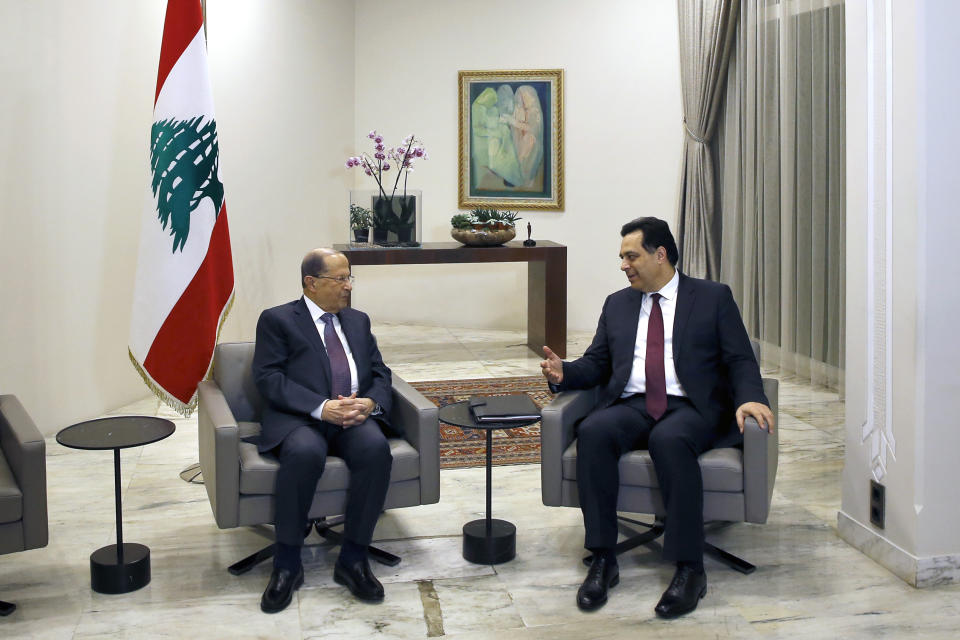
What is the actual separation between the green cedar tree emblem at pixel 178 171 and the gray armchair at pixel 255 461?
0.91 metres

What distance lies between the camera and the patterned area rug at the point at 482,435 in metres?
5.56

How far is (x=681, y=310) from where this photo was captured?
4.11 meters

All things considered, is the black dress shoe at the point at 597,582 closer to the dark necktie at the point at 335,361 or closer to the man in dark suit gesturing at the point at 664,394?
the man in dark suit gesturing at the point at 664,394

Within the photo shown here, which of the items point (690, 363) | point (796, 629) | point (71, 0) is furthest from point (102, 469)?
point (796, 629)

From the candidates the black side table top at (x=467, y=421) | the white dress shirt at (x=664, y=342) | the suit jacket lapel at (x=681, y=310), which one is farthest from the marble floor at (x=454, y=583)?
the suit jacket lapel at (x=681, y=310)

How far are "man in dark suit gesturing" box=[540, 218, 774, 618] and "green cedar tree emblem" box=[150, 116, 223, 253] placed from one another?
2004 mm

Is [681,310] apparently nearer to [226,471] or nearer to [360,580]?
[360,580]

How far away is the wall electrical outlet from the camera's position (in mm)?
3977

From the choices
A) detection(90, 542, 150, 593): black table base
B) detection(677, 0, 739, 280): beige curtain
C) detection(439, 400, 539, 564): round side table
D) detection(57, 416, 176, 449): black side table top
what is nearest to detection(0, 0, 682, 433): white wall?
detection(677, 0, 739, 280): beige curtain

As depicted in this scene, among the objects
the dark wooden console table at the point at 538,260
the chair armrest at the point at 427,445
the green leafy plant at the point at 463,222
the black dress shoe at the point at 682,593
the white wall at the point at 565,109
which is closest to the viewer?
the black dress shoe at the point at 682,593

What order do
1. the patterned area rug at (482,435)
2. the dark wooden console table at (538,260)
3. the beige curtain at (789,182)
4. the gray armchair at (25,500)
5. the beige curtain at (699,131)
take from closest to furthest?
1. the gray armchair at (25,500)
2. the patterned area rug at (482,435)
3. the beige curtain at (789,182)
4. the dark wooden console table at (538,260)
5. the beige curtain at (699,131)

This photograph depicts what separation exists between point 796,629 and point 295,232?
20.2 feet

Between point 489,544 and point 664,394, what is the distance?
89 centimetres

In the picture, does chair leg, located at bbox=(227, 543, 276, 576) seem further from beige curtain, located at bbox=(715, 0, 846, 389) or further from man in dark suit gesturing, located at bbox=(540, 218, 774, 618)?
beige curtain, located at bbox=(715, 0, 846, 389)
